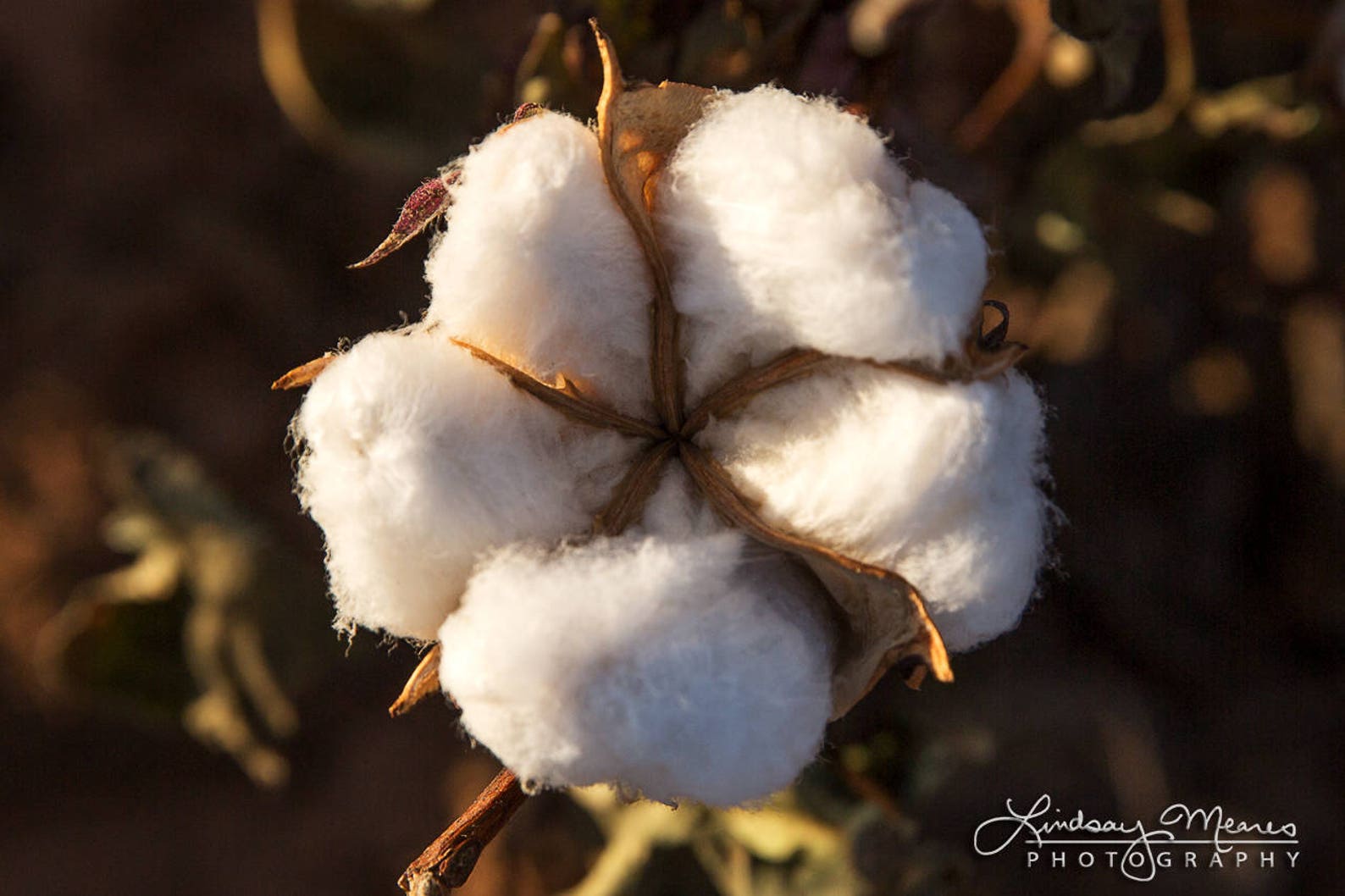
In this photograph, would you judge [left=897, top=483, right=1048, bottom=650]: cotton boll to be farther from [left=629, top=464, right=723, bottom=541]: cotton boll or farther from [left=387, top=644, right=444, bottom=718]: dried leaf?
[left=387, top=644, right=444, bottom=718]: dried leaf

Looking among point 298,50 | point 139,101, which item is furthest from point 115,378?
point 298,50

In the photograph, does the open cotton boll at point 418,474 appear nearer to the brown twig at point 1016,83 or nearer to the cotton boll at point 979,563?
the cotton boll at point 979,563

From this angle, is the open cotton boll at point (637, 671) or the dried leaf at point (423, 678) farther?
the dried leaf at point (423, 678)

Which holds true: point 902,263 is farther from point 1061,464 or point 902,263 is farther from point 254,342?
point 254,342

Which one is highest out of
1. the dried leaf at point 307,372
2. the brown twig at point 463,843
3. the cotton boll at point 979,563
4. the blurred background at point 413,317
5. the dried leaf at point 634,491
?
the dried leaf at point 307,372

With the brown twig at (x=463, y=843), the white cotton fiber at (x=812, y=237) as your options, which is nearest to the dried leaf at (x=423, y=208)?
the white cotton fiber at (x=812, y=237)

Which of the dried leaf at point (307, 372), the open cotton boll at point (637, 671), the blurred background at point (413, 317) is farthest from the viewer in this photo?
the blurred background at point (413, 317)
